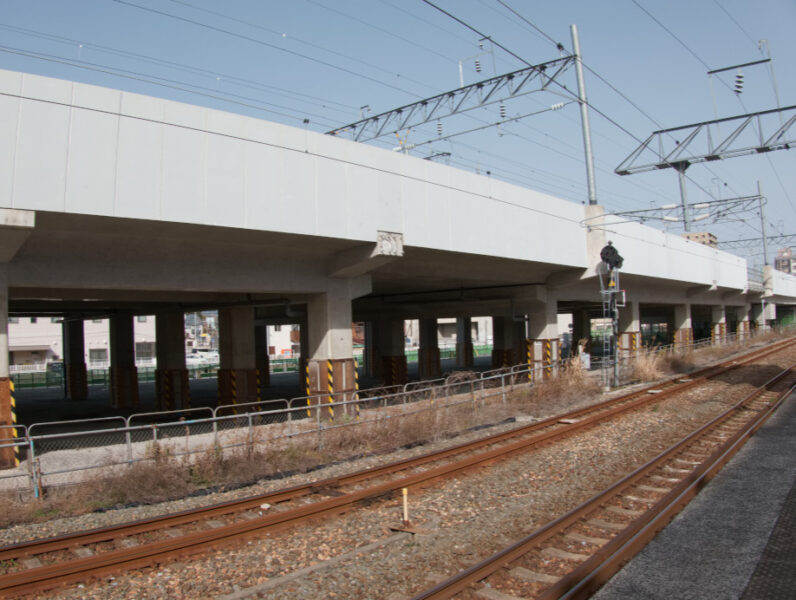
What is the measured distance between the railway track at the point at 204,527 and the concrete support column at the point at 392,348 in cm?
2540

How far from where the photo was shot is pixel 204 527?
8.48m

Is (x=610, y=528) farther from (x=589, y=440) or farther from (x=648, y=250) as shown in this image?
(x=648, y=250)

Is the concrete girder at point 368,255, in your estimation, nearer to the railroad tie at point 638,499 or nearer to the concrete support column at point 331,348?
Result: the concrete support column at point 331,348

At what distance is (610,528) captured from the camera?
7.99m

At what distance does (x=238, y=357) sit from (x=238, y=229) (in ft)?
34.1

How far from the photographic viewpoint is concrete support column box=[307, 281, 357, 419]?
19.5 m

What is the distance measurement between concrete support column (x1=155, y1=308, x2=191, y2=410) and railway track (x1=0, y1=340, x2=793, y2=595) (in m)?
18.9

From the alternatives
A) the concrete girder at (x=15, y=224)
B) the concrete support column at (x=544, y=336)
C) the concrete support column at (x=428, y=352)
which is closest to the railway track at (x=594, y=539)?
the concrete girder at (x=15, y=224)

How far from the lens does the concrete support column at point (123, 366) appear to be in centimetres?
3189

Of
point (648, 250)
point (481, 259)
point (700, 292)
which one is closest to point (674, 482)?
point (481, 259)

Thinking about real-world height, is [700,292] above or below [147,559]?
above

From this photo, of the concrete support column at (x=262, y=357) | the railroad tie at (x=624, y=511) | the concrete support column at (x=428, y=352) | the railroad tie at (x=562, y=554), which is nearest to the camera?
the railroad tie at (x=562, y=554)

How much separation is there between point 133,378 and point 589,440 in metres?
25.3

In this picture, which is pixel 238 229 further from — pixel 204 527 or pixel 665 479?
pixel 665 479
